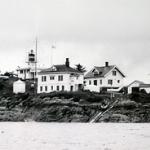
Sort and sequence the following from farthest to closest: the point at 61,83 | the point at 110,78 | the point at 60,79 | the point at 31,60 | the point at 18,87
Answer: the point at 31,60 < the point at 110,78 < the point at 60,79 < the point at 61,83 < the point at 18,87

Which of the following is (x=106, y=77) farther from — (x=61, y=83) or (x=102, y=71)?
(x=61, y=83)

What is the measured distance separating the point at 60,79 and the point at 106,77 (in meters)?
9.10

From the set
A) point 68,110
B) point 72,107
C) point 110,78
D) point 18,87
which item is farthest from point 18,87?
point 68,110

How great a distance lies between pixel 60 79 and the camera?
9650cm

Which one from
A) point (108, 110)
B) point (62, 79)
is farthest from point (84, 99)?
point (62, 79)

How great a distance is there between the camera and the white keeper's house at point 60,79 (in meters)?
95.9

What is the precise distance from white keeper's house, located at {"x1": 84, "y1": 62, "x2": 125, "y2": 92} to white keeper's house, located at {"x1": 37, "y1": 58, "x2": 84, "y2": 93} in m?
3.92

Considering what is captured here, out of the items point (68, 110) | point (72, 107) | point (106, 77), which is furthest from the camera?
point (106, 77)

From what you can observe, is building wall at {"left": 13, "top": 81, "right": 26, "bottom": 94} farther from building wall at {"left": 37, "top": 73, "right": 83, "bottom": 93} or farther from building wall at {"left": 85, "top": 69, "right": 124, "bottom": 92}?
building wall at {"left": 85, "top": 69, "right": 124, "bottom": 92}

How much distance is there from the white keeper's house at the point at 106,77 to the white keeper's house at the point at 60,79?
3.92 metres

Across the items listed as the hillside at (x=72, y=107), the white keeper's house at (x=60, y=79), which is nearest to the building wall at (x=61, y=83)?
the white keeper's house at (x=60, y=79)

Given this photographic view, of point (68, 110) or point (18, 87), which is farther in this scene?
point (18, 87)
